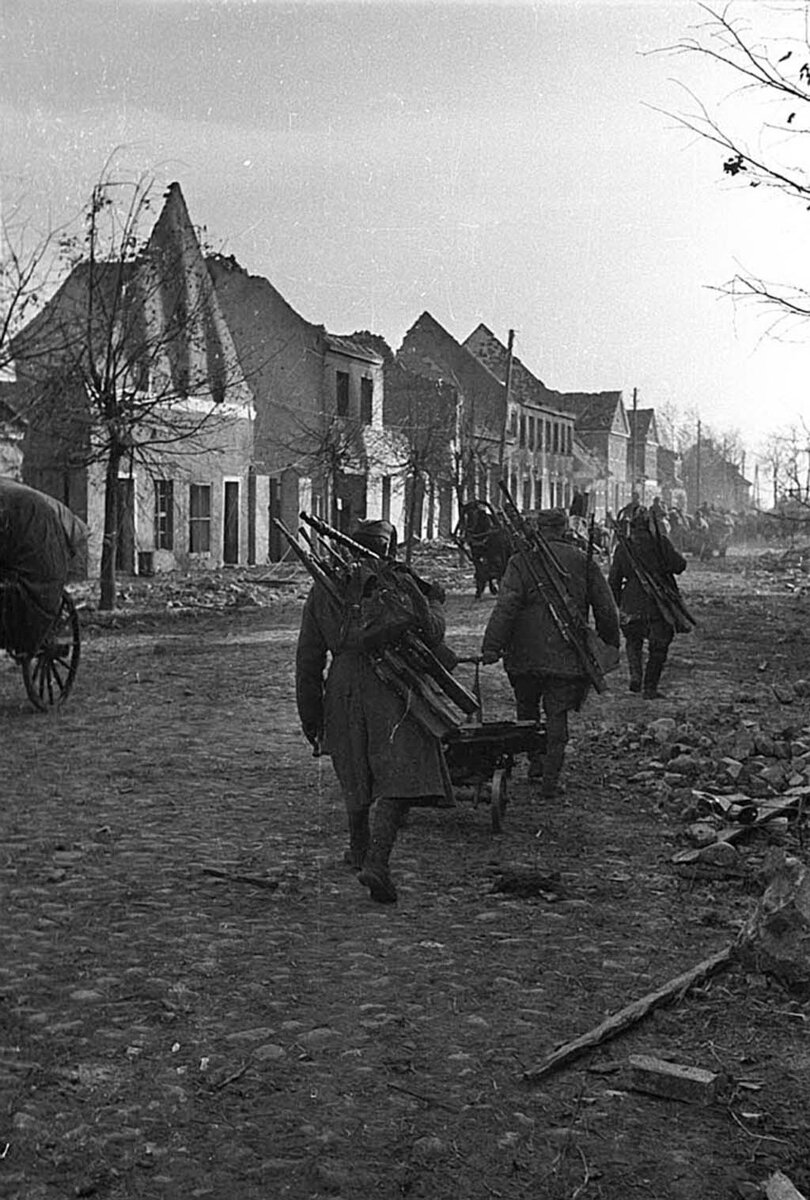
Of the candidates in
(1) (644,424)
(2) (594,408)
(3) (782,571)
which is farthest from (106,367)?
(1) (644,424)

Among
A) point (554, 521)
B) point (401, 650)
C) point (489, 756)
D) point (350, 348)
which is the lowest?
point (489, 756)

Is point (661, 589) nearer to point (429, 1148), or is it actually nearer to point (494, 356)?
point (429, 1148)

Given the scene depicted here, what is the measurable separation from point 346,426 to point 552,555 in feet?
109

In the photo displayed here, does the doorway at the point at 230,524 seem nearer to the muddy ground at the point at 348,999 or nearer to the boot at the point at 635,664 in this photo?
the boot at the point at 635,664

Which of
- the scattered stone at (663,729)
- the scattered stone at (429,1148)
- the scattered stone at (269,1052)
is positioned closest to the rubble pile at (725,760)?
the scattered stone at (663,729)

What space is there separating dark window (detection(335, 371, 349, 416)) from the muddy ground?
3408cm

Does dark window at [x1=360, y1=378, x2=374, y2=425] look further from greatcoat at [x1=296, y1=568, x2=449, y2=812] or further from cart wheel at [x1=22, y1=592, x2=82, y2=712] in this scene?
greatcoat at [x1=296, y1=568, x2=449, y2=812]

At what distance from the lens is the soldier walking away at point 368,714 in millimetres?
6520

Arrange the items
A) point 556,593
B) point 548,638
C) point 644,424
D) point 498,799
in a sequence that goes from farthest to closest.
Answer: point 644,424 → point 556,593 → point 548,638 → point 498,799

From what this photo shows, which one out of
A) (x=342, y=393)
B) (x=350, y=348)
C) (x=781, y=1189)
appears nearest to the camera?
(x=781, y=1189)

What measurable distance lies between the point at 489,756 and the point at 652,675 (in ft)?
20.2

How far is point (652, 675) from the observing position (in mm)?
13906

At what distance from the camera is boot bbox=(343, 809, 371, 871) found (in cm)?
688

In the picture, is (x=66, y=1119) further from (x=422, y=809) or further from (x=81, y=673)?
(x=81, y=673)
